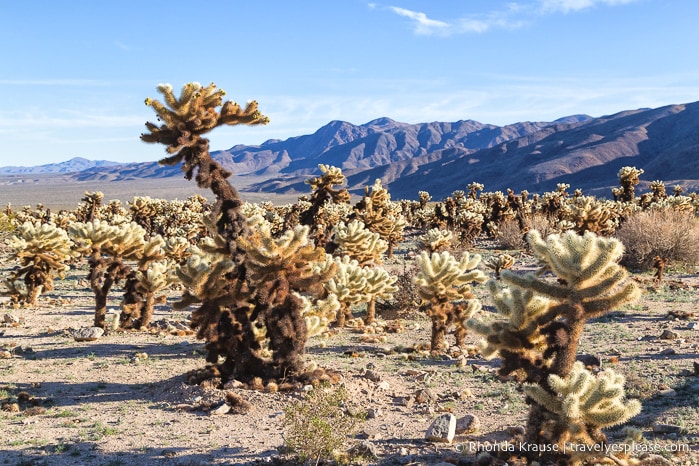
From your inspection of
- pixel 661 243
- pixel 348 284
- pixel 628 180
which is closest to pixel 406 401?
pixel 348 284

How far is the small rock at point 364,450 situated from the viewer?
225 inches

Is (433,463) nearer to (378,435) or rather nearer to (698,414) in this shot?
(378,435)

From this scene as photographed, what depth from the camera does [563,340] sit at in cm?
501

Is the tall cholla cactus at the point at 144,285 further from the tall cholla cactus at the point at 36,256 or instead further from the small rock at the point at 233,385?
the small rock at the point at 233,385

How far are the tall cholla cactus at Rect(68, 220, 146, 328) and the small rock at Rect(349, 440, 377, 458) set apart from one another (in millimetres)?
7905

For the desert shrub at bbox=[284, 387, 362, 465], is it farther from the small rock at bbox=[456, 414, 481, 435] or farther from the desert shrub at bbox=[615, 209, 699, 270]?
the desert shrub at bbox=[615, 209, 699, 270]

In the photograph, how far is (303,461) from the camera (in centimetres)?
549

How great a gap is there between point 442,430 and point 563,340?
1.84 metres

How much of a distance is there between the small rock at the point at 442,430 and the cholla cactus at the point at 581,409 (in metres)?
1.28

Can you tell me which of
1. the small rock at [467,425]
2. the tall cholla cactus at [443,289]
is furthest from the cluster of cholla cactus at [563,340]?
the tall cholla cactus at [443,289]

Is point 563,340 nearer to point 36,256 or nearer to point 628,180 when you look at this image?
point 36,256

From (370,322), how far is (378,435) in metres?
7.26

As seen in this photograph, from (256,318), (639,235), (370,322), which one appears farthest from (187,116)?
(639,235)

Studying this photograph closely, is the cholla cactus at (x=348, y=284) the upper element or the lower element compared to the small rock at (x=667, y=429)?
upper
